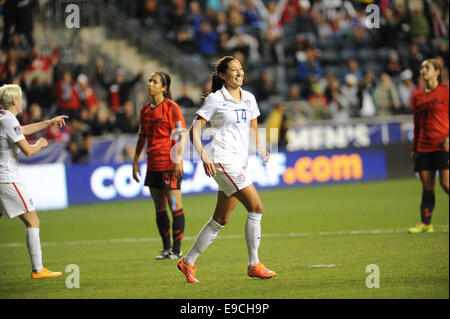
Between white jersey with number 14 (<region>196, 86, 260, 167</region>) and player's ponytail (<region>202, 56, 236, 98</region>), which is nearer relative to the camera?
white jersey with number 14 (<region>196, 86, 260, 167</region>)

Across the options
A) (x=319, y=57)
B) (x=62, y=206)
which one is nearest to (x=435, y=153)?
(x=62, y=206)

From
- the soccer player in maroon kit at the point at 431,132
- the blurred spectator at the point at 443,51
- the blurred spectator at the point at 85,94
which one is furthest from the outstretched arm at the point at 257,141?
the blurred spectator at the point at 443,51

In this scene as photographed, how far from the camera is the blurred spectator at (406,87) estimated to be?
2302 cm

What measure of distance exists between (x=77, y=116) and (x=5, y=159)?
12.5 m

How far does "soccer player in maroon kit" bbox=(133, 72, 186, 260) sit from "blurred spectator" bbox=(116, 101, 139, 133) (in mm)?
10785

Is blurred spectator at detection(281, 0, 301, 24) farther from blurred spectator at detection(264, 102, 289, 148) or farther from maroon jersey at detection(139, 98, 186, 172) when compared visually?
maroon jersey at detection(139, 98, 186, 172)

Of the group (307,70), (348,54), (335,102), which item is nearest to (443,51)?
(335,102)

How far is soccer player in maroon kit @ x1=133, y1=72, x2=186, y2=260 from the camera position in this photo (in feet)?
30.4

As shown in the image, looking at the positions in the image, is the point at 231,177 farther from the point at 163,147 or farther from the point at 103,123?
the point at 103,123

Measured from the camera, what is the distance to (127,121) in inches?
796

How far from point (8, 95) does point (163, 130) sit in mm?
2281

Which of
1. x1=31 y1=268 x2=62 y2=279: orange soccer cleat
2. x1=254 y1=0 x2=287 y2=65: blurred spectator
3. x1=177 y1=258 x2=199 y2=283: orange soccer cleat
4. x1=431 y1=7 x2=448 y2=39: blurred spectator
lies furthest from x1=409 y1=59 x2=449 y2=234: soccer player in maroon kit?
x1=254 y1=0 x2=287 y2=65: blurred spectator

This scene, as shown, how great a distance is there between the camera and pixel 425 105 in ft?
34.3
